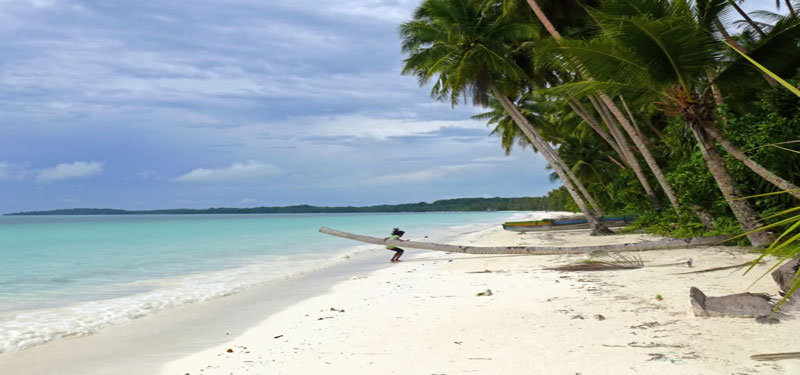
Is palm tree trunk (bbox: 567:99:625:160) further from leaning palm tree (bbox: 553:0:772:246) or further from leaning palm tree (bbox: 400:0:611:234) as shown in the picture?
leaning palm tree (bbox: 553:0:772:246)

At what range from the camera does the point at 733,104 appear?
452 inches

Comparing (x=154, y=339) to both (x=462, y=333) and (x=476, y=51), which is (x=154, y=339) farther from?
(x=476, y=51)

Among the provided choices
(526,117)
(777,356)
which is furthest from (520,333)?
(526,117)

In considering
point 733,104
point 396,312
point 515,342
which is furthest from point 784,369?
point 733,104

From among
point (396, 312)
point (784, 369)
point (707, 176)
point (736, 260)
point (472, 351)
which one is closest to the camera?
point (784, 369)

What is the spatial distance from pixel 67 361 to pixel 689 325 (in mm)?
5408

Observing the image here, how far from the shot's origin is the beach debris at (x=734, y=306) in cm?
429

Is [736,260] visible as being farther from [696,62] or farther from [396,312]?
[396,312]

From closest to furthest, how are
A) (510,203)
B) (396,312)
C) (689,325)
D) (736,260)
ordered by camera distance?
1. (689,325)
2. (396,312)
3. (736,260)
4. (510,203)

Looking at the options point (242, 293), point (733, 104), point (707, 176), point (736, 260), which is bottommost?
point (242, 293)

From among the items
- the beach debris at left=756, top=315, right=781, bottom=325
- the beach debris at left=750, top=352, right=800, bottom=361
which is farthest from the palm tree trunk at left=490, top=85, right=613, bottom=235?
the beach debris at left=750, top=352, right=800, bottom=361

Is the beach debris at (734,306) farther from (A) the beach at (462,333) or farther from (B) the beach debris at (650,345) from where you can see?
(B) the beach debris at (650,345)

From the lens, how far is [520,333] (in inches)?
173

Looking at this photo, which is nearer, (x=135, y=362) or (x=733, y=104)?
(x=135, y=362)
